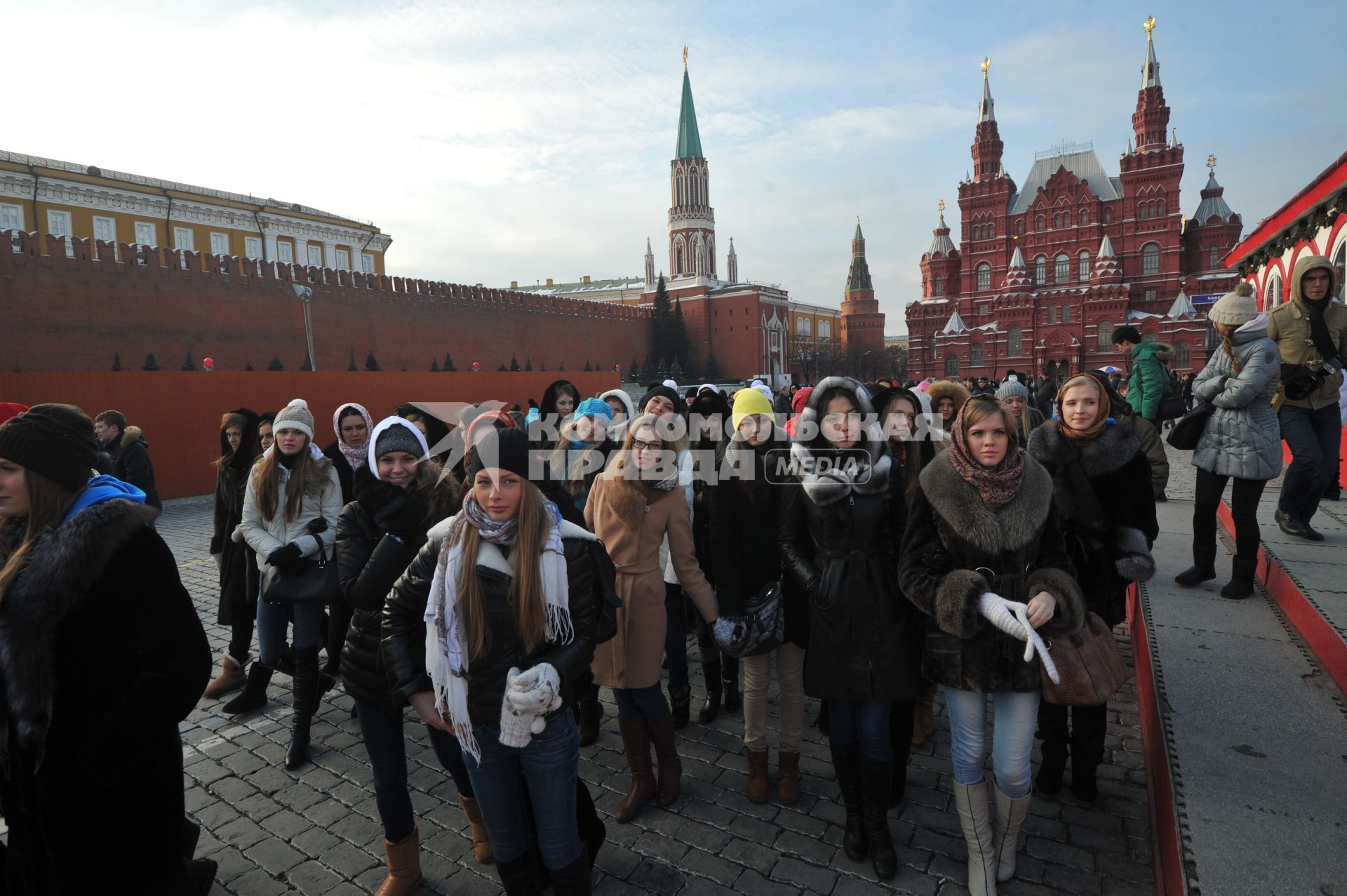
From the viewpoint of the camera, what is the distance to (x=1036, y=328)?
43.4 metres

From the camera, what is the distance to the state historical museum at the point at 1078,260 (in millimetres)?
41531

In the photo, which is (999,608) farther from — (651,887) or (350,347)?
(350,347)

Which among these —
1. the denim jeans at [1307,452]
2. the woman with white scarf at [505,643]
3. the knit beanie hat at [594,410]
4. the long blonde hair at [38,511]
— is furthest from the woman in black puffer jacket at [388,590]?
the denim jeans at [1307,452]

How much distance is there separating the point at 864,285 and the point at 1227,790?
280 feet

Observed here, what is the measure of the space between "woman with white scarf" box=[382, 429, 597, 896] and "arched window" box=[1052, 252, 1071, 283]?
5210 centimetres

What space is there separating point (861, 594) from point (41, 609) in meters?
2.38

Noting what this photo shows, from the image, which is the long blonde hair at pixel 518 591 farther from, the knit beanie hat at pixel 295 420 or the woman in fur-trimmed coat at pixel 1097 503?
the knit beanie hat at pixel 295 420

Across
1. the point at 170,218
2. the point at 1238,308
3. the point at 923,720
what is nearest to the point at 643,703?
the point at 923,720

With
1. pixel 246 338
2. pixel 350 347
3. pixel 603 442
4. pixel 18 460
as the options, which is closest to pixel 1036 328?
pixel 350 347

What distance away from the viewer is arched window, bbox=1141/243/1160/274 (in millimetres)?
43281

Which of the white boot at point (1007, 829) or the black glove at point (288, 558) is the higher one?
the black glove at point (288, 558)

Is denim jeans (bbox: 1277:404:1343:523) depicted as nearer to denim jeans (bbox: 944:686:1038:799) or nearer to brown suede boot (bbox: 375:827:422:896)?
denim jeans (bbox: 944:686:1038:799)

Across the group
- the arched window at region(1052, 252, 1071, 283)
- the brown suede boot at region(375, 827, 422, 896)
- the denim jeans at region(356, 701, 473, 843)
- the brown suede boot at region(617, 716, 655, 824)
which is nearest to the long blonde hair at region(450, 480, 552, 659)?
the denim jeans at region(356, 701, 473, 843)

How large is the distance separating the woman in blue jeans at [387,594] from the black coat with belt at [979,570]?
1.76 meters
